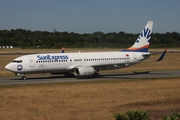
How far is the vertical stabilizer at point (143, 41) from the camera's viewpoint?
5300 cm

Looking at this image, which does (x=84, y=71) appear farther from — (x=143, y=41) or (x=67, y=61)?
(x=143, y=41)

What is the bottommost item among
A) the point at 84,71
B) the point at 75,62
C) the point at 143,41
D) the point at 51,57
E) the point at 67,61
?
the point at 84,71

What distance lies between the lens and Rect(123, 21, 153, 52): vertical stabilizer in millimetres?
53000

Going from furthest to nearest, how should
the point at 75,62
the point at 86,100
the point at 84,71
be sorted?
the point at 75,62, the point at 84,71, the point at 86,100

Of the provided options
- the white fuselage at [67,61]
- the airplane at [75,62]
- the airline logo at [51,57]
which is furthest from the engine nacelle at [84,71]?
the airline logo at [51,57]

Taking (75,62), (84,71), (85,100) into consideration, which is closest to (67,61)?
(75,62)

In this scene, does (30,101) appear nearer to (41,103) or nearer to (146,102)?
(41,103)

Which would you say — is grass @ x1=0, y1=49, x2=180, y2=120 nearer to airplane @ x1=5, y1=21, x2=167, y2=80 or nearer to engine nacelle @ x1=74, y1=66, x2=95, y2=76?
airplane @ x1=5, y1=21, x2=167, y2=80

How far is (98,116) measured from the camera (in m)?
22.7

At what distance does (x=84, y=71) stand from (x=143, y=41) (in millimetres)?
12839

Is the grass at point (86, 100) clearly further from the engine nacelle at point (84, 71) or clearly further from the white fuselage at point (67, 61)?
the engine nacelle at point (84, 71)

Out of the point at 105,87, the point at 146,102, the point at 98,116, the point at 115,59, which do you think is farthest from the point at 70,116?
the point at 115,59

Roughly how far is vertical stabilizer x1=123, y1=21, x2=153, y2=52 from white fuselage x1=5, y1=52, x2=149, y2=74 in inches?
49.3

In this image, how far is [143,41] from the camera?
5347cm
